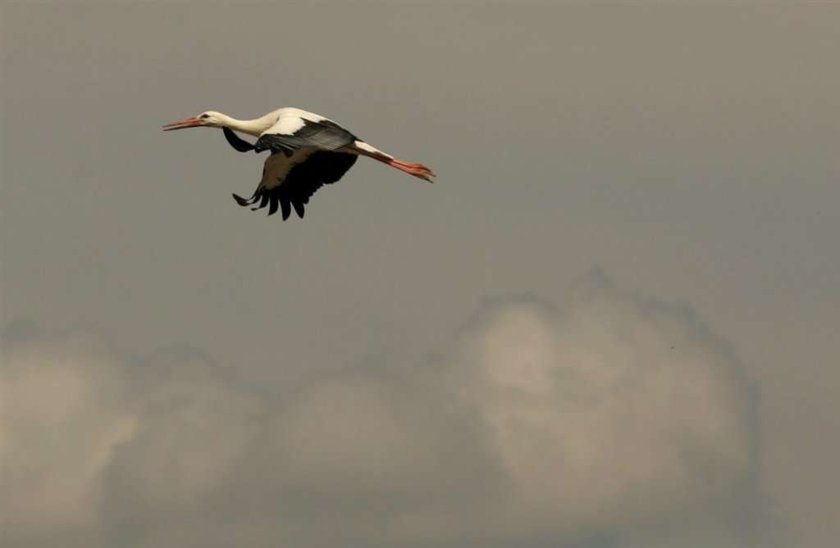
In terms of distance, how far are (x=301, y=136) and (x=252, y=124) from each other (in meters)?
4.00

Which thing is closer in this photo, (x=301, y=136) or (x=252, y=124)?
(x=301, y=136)

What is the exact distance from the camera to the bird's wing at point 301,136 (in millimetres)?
62875

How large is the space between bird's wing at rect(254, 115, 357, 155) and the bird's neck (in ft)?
2.11

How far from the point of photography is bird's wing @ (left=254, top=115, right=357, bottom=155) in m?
62.9

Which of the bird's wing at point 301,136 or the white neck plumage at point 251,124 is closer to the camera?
the bird's wing at point 301,136

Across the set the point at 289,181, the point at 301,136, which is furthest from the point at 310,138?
the point at 289,181

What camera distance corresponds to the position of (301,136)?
6406 centimetres

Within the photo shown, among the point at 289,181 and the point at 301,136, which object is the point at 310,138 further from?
the point at 289,181

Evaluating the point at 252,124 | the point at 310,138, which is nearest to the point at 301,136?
the point at 310,138

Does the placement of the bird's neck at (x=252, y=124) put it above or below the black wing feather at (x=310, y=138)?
above

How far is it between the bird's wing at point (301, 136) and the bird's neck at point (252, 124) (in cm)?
64

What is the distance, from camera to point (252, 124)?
223 ft

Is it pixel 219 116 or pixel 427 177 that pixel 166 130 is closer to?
pixel 219 116

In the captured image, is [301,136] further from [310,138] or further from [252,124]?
[252,124]
